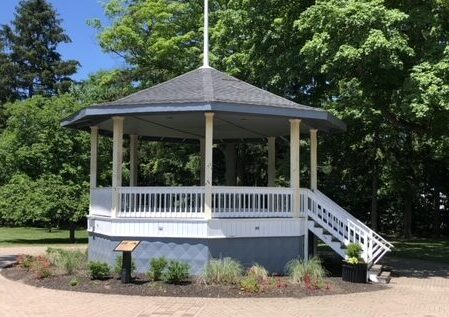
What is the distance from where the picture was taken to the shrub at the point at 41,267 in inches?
533

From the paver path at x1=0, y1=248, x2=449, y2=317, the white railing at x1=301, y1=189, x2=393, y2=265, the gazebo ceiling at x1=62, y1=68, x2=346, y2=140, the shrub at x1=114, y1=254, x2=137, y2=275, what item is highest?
the gazebo ceiling at x1=62, y1=68, x2=346, y2=140

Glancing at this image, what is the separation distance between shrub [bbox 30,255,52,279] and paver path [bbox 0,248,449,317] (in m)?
0.86

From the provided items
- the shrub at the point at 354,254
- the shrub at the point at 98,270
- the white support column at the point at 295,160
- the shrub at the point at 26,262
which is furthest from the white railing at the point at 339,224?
the shrub at the point at 26,262

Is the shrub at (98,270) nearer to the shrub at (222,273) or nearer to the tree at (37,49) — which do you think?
the shrub at (222,273)

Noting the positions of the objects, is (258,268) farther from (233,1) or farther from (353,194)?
(353,194)

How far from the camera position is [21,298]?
11461mm

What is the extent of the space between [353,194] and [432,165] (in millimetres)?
4920

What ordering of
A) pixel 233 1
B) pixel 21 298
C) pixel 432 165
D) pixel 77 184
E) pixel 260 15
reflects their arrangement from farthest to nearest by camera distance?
1. pixel 432 165
2. pixel 77 184
3. pixel 233 1
4. pixel 260 15
5. pixel 21 298

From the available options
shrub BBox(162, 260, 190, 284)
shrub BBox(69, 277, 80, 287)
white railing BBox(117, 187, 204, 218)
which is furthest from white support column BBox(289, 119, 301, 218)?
shrub BBox(69, 277, 80, 287)

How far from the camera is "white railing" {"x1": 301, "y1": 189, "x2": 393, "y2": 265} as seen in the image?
15.0 m

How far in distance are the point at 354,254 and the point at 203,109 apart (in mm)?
4886

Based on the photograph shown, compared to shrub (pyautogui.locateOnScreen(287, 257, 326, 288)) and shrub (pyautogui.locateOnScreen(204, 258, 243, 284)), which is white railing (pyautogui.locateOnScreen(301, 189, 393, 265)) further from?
shrub (pyautogui.locateOnScreen(204, 258, 243, 284))

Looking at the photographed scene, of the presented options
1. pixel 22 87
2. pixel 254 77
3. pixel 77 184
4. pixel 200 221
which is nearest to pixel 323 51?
pixel 200 221

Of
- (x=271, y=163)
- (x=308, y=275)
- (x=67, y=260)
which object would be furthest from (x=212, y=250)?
(x=271, y=163)
